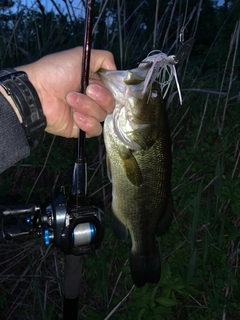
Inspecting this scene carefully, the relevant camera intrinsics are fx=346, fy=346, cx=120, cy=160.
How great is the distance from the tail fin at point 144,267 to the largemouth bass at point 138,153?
11 centimetres

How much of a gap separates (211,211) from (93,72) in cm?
158

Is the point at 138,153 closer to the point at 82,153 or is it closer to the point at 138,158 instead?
the point at 138,158

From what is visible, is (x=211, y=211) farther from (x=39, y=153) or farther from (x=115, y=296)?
(x=39, y=153)

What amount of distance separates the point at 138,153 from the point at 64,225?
0.43m

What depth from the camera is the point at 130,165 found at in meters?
1.46

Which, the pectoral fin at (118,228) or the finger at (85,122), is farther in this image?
the pectoral fin at (118,228)

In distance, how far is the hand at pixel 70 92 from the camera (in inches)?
53.6

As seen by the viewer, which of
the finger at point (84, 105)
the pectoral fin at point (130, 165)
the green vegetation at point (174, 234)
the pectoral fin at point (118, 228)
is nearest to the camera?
the finger at point (84, 105)

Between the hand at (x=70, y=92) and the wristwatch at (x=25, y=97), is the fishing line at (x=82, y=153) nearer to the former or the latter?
the hand at (x=70, y=92)

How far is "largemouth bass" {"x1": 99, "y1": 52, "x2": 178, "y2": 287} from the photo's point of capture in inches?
53.5

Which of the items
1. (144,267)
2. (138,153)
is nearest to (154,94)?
(138,153)

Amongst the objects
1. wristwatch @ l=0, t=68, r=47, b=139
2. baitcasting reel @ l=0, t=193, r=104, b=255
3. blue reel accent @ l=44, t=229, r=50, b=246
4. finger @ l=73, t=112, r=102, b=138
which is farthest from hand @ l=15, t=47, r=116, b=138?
blue reel accent @ l=44, t=229, r=50, b=246

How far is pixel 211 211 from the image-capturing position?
8.64 ft

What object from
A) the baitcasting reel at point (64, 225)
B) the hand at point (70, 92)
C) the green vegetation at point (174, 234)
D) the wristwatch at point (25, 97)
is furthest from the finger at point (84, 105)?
the green vegetation at point (174, 234)
